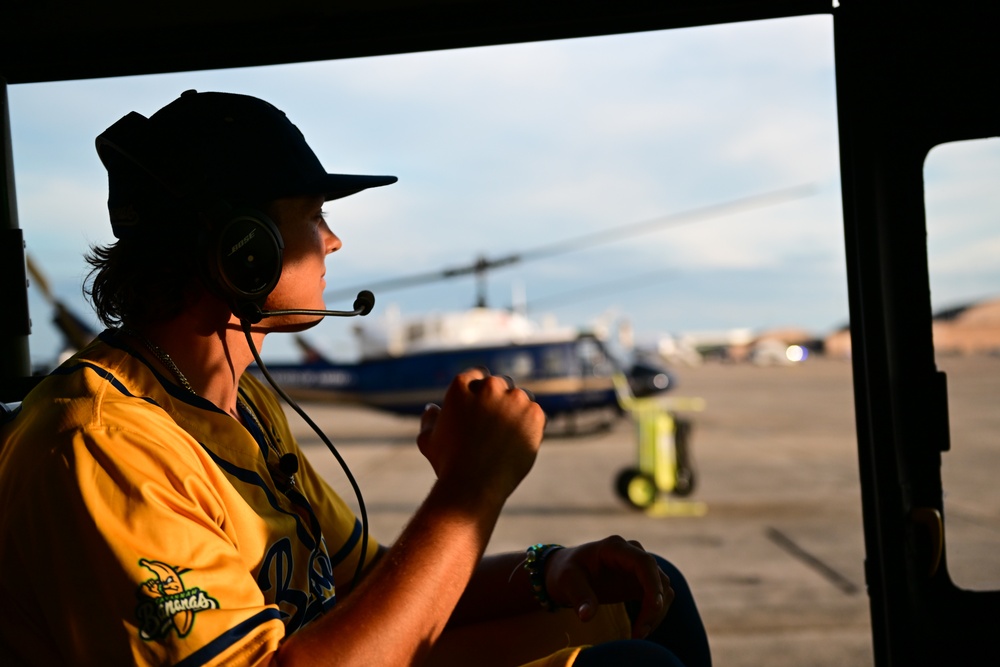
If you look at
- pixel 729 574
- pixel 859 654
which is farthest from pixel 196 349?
pixel 729 574

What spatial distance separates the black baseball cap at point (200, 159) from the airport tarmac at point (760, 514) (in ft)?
3.49

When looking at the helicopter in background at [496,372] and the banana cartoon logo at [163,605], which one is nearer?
the banana cartoon logo at [163,605]

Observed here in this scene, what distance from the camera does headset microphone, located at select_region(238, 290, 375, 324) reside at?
1.07m

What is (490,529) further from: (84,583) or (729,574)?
(729,574)

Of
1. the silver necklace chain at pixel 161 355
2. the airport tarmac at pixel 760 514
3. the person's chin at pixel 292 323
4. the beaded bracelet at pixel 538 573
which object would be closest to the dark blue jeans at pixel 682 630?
the beaded bracelet at pixel 538 573

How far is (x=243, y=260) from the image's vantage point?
1057mm

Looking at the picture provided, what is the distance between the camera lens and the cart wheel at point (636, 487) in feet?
29.4

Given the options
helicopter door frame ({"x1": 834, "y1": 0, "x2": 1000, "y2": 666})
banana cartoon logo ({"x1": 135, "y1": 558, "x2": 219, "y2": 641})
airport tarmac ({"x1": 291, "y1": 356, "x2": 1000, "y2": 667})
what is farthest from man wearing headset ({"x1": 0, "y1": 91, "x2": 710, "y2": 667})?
airport tarmac ({"x1": 291, "y1": 356, "x2": 1000, "y2": 667})

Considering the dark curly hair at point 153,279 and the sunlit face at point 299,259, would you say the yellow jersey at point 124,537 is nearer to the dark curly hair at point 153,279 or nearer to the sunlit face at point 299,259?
the dark curly hair at point 153,279

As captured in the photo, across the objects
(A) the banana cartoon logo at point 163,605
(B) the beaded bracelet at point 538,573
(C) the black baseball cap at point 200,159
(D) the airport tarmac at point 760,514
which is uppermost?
(C) the black baseball cap at point 200,159

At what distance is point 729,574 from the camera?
667 centimetres

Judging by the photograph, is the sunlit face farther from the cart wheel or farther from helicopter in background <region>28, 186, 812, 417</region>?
helicopter in background <region>28, 186, 812, 417</region>

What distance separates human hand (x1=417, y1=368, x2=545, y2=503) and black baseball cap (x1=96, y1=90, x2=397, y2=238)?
1.17 ft

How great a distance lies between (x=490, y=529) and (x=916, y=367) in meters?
0.91
